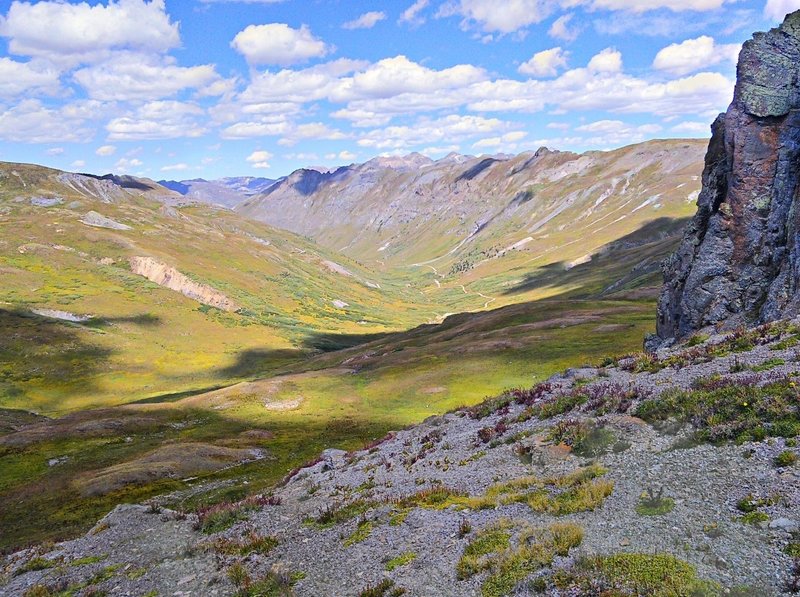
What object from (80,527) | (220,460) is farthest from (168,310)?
(80,527)

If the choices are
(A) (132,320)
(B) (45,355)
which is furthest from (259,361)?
(B) (45,355)

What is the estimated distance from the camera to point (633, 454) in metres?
20.0

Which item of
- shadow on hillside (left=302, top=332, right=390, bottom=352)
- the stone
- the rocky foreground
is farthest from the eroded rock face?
shadow on hillside (left=302, top=332, right=390, bottom=352)

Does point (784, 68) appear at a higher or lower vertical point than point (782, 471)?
higher

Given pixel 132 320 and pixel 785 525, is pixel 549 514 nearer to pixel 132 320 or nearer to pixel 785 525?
pixel 785 525

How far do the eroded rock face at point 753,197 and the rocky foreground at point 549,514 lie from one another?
13585 millimetres

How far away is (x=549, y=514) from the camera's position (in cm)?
1741

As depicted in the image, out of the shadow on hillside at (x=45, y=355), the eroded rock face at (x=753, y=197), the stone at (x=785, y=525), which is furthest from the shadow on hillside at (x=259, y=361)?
the stone at (x=785, y=525)

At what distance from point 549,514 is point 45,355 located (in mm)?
151483

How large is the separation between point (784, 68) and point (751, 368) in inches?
1340

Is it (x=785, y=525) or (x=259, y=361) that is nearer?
(x=785, y=525)

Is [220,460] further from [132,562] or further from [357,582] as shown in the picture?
[357,582]

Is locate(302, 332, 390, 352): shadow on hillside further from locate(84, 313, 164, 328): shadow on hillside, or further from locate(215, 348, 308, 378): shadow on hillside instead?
locate(84, 313, 164, 328): shadow on hillside

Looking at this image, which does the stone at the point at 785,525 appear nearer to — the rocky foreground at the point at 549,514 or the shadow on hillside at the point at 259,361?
the rocky foreground at the point at 549,514
